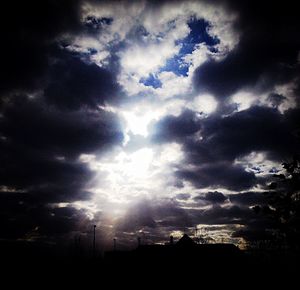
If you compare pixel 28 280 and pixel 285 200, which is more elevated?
pixel 285 200

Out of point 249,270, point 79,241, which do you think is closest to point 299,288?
point 249,270

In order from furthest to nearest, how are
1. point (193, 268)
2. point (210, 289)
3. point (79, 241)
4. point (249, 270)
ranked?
point (79, 241)
point (249, 270)
point (193, 268)
point (210, 289)

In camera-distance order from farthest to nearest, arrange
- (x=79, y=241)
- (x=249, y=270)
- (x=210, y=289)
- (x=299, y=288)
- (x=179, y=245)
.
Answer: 1. (x=79, y=241)
2. (x=179, y=245)
3. (x=249, y=270)
4. (x=210, y=289)
5. (x=299, y=288)

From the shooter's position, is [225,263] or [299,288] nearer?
[299,288]

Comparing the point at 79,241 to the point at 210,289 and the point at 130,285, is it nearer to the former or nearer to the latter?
the point at 130,285

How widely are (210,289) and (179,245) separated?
861cm

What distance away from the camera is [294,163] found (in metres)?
12.6

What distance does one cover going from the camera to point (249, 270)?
129 feet

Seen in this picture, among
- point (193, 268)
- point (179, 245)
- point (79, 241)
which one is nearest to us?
point (193, 268)

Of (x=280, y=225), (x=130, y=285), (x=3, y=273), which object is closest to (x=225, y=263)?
(x=130, y=285)

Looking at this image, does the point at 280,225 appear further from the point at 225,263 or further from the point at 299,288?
the point at 225,263

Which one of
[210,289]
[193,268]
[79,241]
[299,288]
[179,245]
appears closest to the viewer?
[299,288]

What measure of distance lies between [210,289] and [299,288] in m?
10.2

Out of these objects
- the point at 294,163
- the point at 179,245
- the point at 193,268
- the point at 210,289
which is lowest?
the point at 210,289
